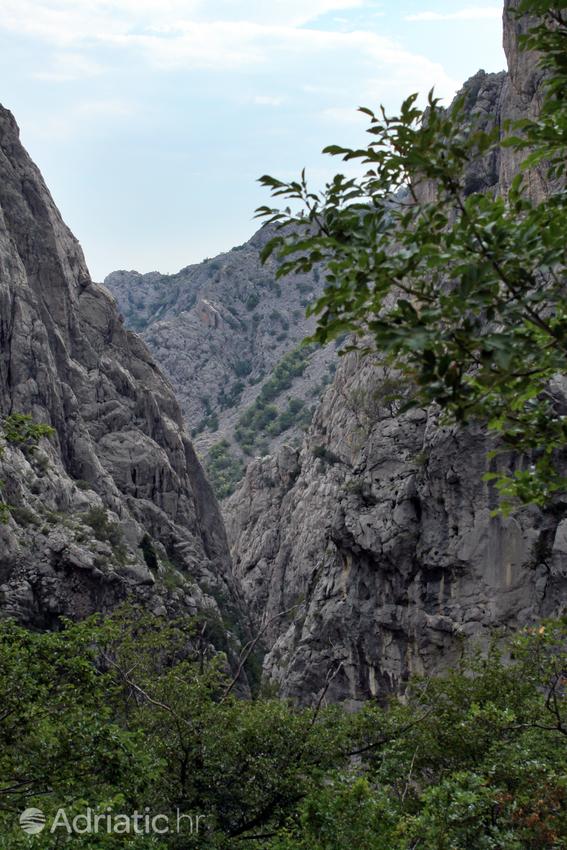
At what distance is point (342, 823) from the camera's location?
12188 mm

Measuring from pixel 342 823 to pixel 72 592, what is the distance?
37.8m

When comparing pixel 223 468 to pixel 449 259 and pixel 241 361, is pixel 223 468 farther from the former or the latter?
pixel 449 259

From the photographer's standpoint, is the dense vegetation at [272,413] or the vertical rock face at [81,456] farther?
the dense vegetation at [272,413]

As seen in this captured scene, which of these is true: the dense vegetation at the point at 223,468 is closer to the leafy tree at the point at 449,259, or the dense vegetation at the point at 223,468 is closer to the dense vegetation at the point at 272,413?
the dense vegetation at the point at 272,413

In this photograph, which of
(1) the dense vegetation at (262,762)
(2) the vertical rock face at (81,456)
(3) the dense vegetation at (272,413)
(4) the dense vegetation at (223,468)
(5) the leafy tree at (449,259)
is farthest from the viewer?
(3) the dense vegetation at (272,413)

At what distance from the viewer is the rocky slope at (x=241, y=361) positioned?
14350 centimetres

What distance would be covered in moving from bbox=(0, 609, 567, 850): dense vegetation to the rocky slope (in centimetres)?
11093

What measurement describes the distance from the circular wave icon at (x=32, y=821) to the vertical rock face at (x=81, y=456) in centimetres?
3364

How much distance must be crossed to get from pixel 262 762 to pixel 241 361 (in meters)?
158

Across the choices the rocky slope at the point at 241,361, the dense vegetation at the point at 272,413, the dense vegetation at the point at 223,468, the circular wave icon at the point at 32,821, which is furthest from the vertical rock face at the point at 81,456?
the dense vegetation at the point at 272,413

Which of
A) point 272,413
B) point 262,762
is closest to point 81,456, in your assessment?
point 262,762

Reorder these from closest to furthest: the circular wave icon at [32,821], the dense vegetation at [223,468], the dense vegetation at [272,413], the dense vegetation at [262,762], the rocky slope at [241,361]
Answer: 1. the circular wave icon at [32,821]
2. the dense vegetation at [262,762]
3. the dense vegetation at [223,468]
4. the dense vegetation at [272,413]
5. the rocky slope at [241,361]

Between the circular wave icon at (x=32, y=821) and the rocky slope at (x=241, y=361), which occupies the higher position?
the rocky slope at (x=241, y=361)

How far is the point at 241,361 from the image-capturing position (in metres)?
173
